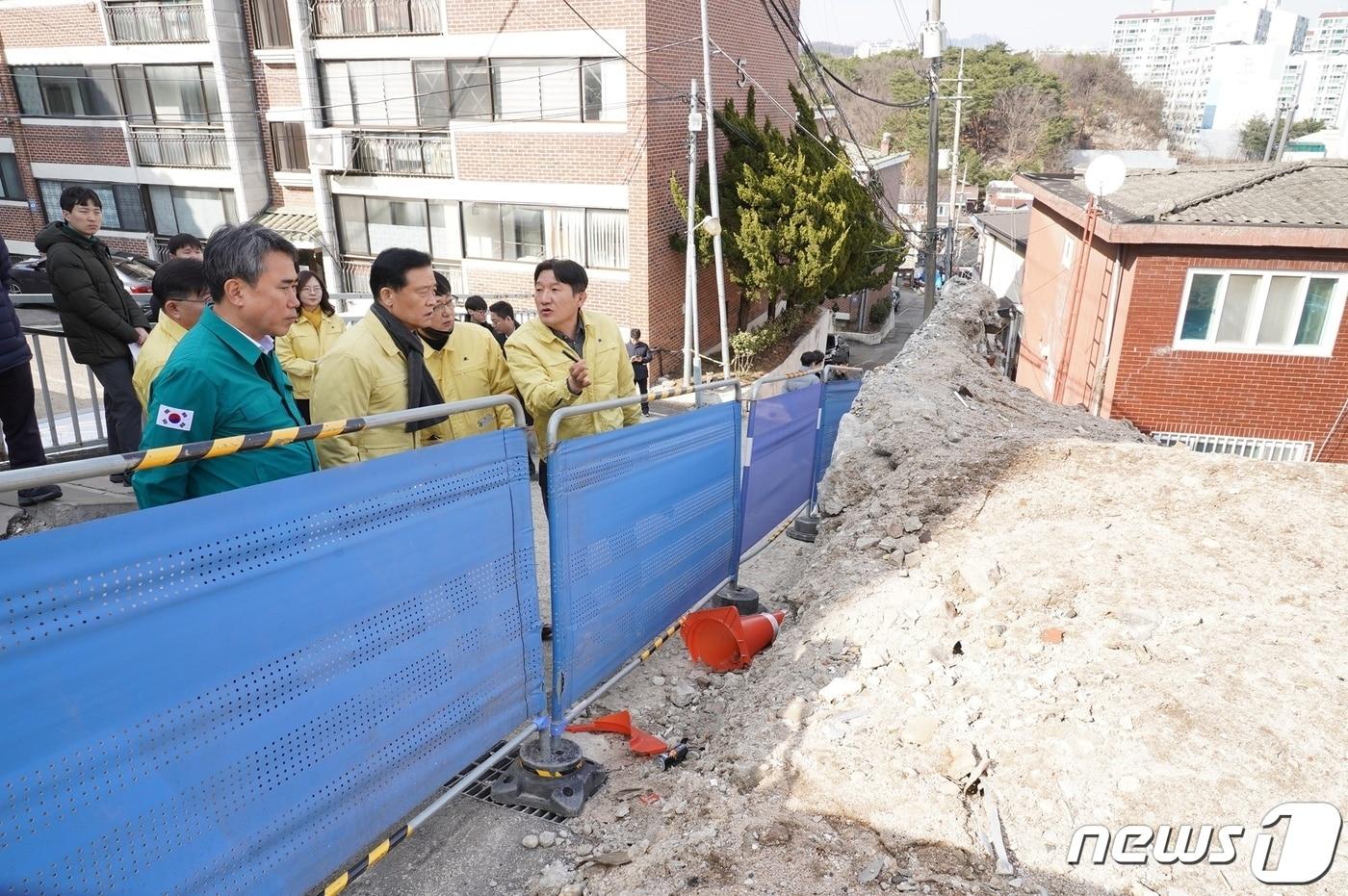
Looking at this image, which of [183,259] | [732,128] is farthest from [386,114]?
[183,259]

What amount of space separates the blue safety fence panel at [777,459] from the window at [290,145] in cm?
2004

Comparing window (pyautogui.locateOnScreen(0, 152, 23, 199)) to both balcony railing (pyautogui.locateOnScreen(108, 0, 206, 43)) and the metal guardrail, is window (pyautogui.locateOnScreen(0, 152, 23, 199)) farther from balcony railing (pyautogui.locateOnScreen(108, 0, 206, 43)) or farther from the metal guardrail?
the metal guardrail

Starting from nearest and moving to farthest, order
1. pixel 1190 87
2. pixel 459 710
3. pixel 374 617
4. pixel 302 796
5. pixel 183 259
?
pixel 302 796, pixel 374 617, pixel 459 710, pixel 183 259, pixel 1190 87

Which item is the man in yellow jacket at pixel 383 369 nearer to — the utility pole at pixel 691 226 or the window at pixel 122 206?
the utility pole at pixel 691 226

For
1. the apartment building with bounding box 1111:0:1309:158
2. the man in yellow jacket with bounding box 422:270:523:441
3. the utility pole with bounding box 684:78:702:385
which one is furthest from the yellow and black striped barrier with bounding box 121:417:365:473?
the apartment building with bounding box 1111:0:1309:158

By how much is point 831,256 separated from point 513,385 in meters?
15.5

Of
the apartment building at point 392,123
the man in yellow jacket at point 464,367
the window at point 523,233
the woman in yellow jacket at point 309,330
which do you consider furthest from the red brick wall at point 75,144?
the man in yellow jacket at point 464,367

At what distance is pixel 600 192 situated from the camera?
17797 millimetres

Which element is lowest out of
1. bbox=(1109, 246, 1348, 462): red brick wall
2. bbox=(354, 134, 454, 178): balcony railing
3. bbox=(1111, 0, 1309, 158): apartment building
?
bbox=(1109, 246, 1348, 462): red brick wall

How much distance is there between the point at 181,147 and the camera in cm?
2289

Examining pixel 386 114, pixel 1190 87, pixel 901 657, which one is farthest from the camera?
pixel 1190 87

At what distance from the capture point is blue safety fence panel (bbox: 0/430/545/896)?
182cm

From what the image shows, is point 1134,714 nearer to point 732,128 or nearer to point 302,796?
point 302,796

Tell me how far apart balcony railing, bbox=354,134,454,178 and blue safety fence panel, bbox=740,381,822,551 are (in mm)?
15565
